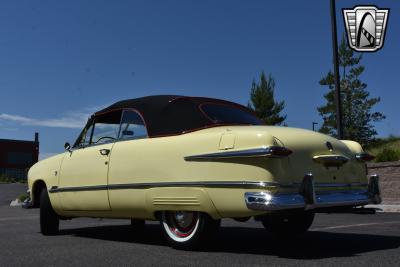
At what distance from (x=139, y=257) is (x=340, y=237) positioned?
281 centimetres

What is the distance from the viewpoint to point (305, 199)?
16.2 ft

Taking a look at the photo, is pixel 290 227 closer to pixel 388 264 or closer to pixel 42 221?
pixel 388 264

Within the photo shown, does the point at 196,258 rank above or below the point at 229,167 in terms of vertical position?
below

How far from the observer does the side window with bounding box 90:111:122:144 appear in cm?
675

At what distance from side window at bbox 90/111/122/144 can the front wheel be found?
151 cm

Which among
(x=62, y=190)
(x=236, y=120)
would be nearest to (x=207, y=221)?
(x=236, y=120)

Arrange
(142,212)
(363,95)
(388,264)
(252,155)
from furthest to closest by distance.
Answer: (363,95) < (142,212) < (252,155) < (388,264)

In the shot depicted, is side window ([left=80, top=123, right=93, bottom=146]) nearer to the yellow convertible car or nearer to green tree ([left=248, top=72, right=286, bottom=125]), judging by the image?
the yellow convertible car

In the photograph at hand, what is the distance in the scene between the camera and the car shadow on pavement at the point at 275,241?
5.25 metres

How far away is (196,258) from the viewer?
4.93 meters

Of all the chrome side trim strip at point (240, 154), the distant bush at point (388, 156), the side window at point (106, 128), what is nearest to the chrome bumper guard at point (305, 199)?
the chrome side trim strip at point (240, 154)

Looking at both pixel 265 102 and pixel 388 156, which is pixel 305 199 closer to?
pixel 388 156

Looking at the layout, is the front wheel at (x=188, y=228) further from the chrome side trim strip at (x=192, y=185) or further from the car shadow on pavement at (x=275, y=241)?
the chrome side trim strip at (x=192, y=185)

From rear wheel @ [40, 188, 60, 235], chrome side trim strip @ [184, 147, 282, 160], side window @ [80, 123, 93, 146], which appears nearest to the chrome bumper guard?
chrome side trim strip @ [184, 147, 282, 160]
